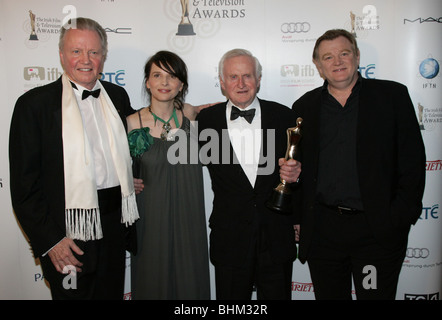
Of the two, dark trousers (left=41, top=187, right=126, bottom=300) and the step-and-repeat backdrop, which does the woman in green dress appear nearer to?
dark trousers (left=41, top=187, right=126, bottom=300)

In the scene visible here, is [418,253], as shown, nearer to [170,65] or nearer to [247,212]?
[247,212]

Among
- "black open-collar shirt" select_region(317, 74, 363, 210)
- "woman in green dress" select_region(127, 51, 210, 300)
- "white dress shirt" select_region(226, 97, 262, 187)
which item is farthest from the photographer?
"woman in green dress" select_region(127, 51, 210, 300)

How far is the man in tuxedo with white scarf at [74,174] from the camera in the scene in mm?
2055

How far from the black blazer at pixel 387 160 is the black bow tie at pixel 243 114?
43cm

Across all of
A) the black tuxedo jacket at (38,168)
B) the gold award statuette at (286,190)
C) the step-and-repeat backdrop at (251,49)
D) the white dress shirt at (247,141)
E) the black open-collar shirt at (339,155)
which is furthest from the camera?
the step-and-repeat backdrop at (251,49)

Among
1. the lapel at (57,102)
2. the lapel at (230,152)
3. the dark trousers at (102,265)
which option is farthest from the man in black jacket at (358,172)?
the lapel at (57,102)

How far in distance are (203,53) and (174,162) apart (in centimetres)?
133

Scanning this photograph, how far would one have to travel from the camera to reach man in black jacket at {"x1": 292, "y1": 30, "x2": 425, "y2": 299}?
2.24 m

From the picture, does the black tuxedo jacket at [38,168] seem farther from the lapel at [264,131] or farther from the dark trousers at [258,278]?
the lapel at [264,131]

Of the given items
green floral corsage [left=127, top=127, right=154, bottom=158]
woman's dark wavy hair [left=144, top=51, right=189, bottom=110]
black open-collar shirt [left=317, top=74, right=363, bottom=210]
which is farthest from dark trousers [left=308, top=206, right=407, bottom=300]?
woman's dark wavy hair [left=144, top=51, right=189, bottom=110]

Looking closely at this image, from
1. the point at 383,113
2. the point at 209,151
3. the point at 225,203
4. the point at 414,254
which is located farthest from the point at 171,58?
the point at 414,254

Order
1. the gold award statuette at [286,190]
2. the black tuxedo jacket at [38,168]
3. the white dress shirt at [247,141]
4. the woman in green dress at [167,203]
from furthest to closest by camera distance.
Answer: the woman in green dress at [167,203] → the white dress shirt at [247,141] → the gold award statuette at [286,190] → the black tuxedo jacket at [38,168]

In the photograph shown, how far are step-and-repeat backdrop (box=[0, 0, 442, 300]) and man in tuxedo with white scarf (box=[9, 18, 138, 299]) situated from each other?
1114mm

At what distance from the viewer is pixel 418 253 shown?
3.27 meters
